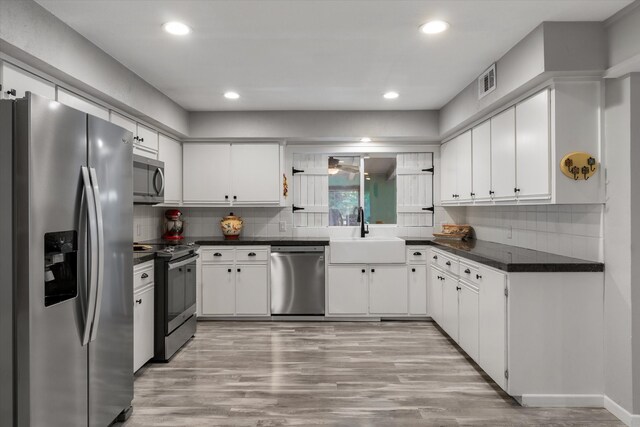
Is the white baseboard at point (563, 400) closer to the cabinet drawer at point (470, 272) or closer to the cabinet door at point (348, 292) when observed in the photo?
the cabinet drawer at point (470, 272)

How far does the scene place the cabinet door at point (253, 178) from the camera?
16.1ft

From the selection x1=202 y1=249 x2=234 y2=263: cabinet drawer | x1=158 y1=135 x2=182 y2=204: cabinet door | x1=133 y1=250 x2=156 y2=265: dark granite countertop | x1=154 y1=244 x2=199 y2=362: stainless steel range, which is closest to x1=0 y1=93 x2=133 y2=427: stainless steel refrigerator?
x1=133 y1=250 x2=156 y2=265: dark granite countertop

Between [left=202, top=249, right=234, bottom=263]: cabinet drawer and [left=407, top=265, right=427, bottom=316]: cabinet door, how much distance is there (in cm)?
209

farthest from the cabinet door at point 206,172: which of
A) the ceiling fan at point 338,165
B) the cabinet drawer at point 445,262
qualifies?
the cabinet drawer at point 445,262

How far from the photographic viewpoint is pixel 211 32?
8.73ft

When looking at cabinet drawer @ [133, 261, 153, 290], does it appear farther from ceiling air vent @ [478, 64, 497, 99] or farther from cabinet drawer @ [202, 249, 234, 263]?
ceiling air vent @ [478, 64, 497, 99]

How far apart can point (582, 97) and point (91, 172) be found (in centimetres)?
297

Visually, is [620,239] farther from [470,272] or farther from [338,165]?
[338,165]

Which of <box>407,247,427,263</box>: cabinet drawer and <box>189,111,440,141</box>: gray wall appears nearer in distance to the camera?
<box>407,247,427,263</box>: cabinet drawer

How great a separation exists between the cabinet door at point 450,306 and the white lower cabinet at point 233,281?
77.0 inches

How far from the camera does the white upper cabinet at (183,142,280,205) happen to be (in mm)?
4906

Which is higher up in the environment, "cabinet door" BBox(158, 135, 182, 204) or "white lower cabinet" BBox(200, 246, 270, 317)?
"cabinet door" BBox(158, 135, 182, 204)

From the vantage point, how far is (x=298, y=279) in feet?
15.3

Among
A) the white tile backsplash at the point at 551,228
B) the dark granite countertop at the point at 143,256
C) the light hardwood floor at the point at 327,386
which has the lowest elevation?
the light hardwood floor at the point at 327,386
